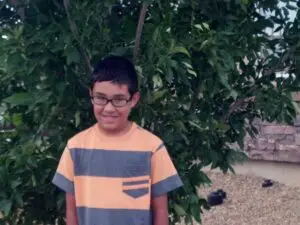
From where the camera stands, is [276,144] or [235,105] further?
[276,144]

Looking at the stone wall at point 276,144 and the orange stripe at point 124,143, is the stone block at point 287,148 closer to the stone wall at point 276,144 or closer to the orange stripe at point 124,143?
the stone wall at point 276,144

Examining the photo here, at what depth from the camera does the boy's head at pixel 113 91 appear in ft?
8.81

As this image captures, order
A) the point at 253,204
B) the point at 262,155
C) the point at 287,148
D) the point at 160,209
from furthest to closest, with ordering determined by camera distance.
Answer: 1. the point at 262,155
2. the point at 287,148
3. the point at 253,204
4. the point at 160,209

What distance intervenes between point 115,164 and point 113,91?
0.95 feet

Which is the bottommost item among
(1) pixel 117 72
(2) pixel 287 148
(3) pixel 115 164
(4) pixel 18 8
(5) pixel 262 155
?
(5) pixel 262 155

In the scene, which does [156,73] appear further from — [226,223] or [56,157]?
[226,223]

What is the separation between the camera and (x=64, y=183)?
275 cm

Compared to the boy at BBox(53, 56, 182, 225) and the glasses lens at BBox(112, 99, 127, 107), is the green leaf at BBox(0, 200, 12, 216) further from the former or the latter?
the glasses lens at BBox(112, 99, 127, 107)

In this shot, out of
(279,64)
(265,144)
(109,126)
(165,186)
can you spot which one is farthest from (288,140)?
(109,126)

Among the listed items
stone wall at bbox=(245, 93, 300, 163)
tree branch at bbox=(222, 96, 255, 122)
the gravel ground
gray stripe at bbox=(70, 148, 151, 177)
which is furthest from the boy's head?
stone wall at bbox=(245, 93, 300, 163)

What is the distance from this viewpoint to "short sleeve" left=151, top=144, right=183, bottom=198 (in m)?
2.71

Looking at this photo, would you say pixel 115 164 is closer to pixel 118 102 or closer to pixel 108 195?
pixel 108 195

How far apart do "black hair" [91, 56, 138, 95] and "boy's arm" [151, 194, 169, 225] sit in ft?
1.47

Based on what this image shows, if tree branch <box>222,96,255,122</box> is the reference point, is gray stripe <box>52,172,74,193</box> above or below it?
below
